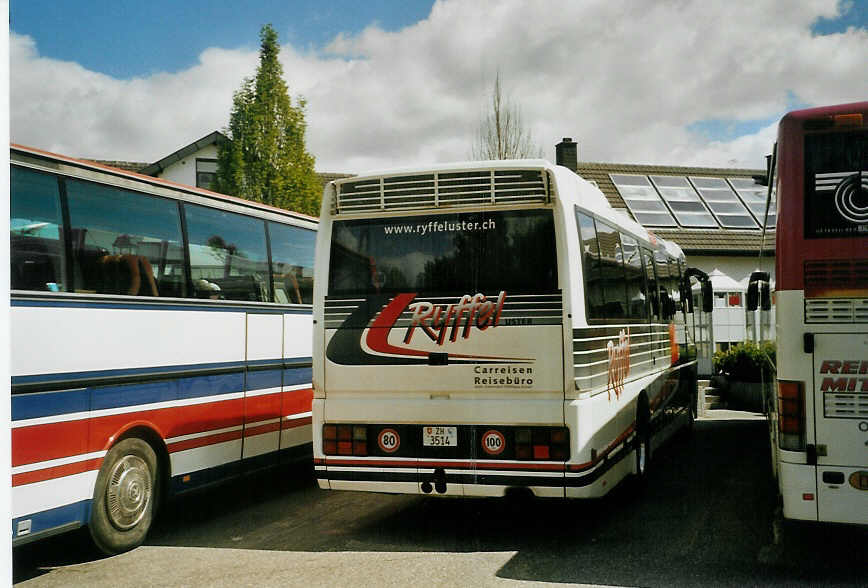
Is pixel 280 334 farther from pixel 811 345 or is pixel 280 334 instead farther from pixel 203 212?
pixel 811 345

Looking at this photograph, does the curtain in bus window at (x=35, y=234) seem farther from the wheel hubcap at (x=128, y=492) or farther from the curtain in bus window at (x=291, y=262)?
the curtain in bus window at (x=291, y=262)

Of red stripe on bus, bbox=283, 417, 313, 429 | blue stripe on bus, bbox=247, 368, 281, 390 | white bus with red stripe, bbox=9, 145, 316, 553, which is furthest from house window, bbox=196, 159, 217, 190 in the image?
blue stripe on bus, bbox=247, 368, 281, 390

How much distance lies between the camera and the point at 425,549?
23.9 feet

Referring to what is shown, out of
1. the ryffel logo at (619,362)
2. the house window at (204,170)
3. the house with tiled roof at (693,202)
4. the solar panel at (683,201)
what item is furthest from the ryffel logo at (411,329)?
the house window at (204,170)

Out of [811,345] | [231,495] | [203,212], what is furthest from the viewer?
[231,495]

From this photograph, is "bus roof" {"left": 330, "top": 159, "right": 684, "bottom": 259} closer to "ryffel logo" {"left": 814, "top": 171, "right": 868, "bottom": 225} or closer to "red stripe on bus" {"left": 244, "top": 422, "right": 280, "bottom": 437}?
"ryffel logo" {"left": 814, "top": 171, "right": 868, "bottom": 225}

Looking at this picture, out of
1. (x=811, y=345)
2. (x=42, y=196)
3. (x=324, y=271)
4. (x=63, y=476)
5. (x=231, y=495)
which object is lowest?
(x=231, y=495)

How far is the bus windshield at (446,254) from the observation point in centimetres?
727

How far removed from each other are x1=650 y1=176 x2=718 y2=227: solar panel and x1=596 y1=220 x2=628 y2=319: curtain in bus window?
20.4m

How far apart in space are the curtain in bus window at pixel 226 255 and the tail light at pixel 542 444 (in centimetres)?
333

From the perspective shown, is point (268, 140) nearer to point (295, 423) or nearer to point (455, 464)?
point (295, 423)

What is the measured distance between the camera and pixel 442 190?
755cm

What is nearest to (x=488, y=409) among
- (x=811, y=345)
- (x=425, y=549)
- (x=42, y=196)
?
(x=425, y=549)

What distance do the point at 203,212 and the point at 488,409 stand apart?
3519 millimetres
